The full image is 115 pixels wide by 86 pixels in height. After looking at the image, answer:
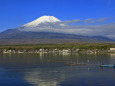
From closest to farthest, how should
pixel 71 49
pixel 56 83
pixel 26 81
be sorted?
pixel 56 83 → pixel 26 81 → pixel 71 49

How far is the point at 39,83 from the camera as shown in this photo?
23.8 metres

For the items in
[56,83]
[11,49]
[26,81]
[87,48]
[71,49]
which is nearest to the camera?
[56,83]

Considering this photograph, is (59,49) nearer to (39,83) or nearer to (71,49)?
(71,49)

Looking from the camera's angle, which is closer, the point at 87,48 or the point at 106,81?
the point at 106,81

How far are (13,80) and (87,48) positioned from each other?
237 ft

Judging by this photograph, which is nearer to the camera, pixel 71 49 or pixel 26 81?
pixel 26 81

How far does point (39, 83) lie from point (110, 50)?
6993cm

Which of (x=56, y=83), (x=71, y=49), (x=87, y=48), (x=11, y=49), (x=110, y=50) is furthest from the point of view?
(x=11, y=49)

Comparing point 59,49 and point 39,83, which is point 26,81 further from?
point 59,49

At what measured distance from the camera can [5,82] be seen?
25109 millimetres

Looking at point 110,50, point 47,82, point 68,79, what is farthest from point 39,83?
point 110,50

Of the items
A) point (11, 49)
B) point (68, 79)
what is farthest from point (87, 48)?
point (68, 79)

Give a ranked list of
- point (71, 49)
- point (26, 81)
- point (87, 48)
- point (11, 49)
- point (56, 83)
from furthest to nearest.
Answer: point (11, 49) < point (71, 49) < point (87, 48) < point (26, 81) < point (56, 83)

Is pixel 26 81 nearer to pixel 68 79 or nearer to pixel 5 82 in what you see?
pixel 5 82
